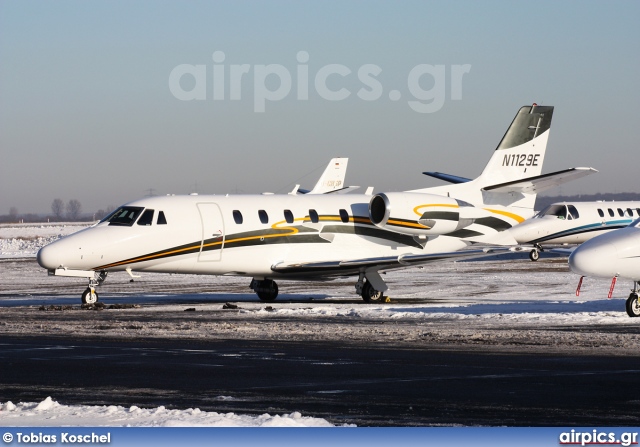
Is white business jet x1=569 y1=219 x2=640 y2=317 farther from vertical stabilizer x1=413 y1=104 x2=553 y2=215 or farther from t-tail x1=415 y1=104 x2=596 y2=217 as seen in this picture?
vertical stabilizer x1=413 y1=104 x2=553 y2=215

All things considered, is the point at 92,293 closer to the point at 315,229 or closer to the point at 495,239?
the point at 315,229

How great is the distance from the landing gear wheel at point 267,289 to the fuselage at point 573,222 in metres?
22.8

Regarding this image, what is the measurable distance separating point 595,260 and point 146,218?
11.7 m

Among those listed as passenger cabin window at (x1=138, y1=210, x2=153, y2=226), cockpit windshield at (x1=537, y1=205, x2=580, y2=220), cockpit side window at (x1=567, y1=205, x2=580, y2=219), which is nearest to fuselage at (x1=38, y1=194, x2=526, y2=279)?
passenger cabin window at (x1=138, y1=210, x2=153, y2=226)

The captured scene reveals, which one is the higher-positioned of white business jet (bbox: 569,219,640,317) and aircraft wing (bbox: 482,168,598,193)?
aircraft wing (bbox: 482,168,598,193)

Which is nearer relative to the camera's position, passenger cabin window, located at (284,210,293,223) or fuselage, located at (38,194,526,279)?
fuselage, located at (38,194,526,279)

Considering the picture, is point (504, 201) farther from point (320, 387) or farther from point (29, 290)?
point (320, 387)

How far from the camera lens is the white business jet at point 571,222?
167 ft

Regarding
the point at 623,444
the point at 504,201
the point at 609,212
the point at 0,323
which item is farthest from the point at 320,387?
the point at 609,212

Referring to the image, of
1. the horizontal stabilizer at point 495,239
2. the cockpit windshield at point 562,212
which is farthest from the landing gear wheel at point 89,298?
the cockpit windshield at point 562,212

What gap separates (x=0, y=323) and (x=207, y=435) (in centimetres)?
1445

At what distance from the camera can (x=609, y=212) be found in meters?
53.0

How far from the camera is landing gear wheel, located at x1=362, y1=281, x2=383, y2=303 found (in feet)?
95.1

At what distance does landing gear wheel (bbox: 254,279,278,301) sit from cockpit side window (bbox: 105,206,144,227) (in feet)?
13.6
